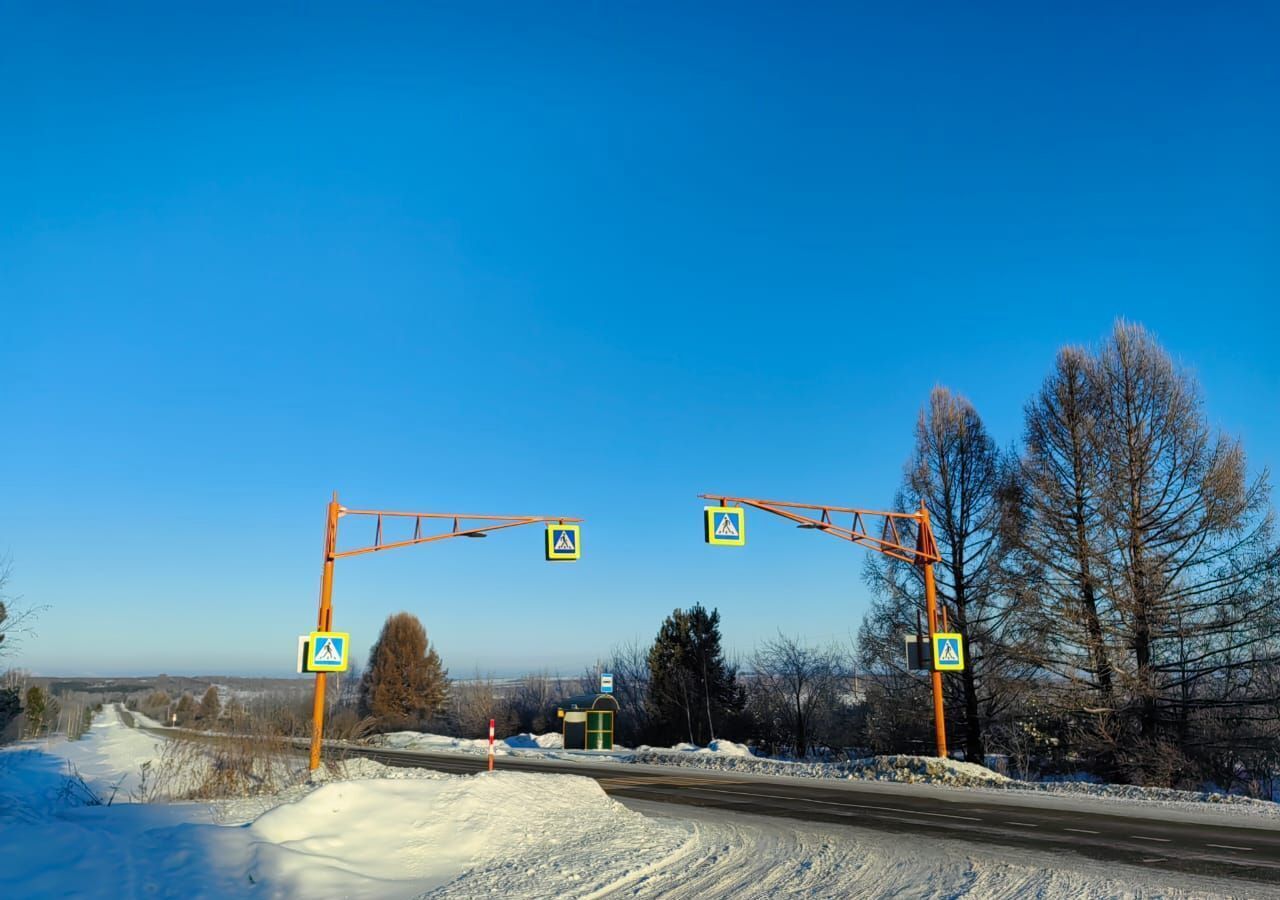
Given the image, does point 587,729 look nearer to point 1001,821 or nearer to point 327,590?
point 327,590

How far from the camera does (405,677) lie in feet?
246

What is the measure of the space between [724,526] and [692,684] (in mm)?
29759

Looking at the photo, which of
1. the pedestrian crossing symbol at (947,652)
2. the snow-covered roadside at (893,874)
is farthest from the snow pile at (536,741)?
the snow-covered roadside at (893,874)

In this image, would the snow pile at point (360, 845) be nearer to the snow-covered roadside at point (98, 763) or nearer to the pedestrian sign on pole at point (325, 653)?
the pedestrian sign on pole at point (325, 653)

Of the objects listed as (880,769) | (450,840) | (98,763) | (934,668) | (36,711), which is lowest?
(98,763)

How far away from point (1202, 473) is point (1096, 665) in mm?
6876

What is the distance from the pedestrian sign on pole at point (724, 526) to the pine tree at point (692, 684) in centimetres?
2878

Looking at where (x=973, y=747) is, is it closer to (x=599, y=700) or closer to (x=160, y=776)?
(x=599, y=700)

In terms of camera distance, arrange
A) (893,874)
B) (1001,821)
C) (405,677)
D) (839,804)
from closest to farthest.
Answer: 1. (893,874)
2. (1001,821)
3. (839,804)
4. (405,677)

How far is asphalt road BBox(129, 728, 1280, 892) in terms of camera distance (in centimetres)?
1083

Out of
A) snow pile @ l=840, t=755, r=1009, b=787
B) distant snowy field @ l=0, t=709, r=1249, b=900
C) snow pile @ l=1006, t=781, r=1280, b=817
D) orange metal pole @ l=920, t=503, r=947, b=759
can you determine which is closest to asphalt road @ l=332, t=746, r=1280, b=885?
distant snowy field @ l=0, t=709, r=1249, b=900

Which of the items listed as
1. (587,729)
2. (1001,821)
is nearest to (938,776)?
(1001,821)

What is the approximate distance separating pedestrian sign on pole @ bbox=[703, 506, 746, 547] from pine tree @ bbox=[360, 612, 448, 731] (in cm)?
5795

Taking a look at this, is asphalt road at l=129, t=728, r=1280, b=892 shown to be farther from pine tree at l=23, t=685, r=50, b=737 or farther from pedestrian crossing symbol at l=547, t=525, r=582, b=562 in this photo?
pine tree at l=23, t=685, r=50, b=737
